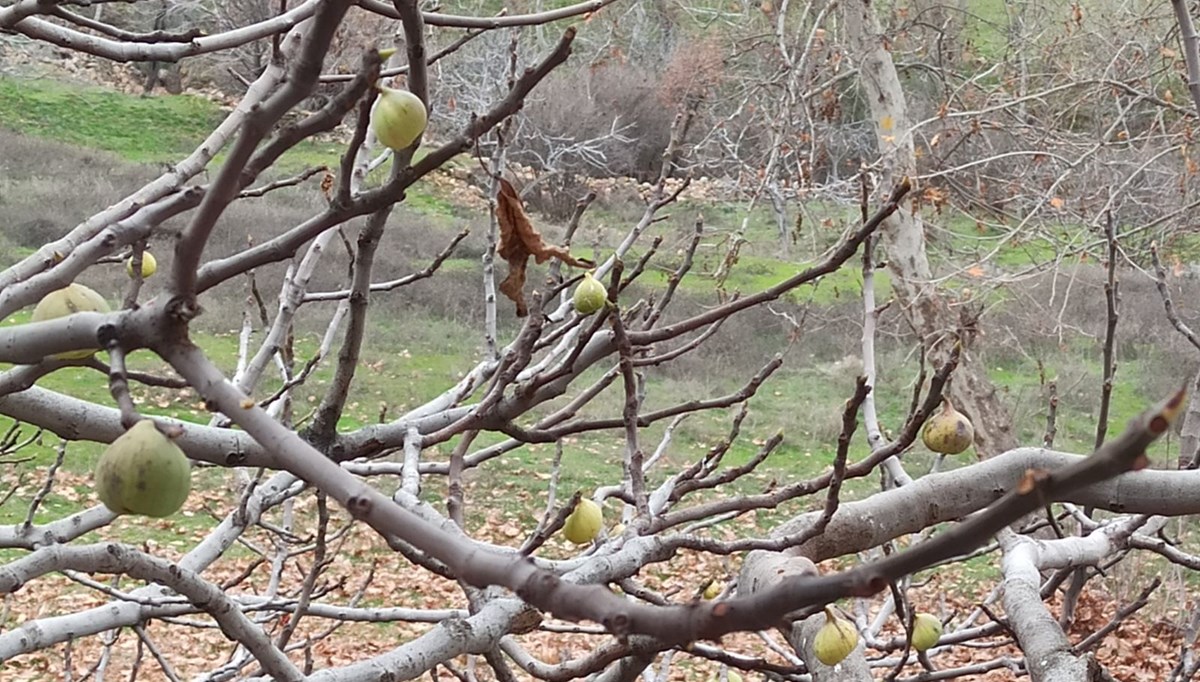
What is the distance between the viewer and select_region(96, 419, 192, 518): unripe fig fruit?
725 millimetres

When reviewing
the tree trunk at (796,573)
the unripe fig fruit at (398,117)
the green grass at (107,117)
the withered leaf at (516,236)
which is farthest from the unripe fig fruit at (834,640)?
the green grass at (107,117)

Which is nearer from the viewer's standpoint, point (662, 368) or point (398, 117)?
point (398, 117)

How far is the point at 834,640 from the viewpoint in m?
1.41

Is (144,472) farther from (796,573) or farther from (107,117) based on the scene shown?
(107,117)

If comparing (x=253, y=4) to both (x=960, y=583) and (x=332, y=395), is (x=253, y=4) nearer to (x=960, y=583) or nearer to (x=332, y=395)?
(x=960, y=583)

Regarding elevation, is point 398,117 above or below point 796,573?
above

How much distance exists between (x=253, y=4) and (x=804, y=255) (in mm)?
7870

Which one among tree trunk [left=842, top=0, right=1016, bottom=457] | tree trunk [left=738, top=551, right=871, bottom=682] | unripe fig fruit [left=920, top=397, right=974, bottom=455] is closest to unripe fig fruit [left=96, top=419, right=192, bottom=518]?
tree trunk [left=738, top=551, right=871, bottom=682]

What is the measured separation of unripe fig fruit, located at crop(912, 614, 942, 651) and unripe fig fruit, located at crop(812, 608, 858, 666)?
64 cm

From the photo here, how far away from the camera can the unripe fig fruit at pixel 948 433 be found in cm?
186

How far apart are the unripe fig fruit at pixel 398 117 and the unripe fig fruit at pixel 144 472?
0.36 m

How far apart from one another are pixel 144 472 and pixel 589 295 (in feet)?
2.88

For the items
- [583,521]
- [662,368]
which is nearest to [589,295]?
[583,521]

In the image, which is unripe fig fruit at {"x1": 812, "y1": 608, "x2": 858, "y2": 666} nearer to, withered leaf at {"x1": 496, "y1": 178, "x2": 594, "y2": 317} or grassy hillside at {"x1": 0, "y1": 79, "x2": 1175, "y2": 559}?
withered leaf at {"x1": 496, "y1": 178, "x2": 594, "y2": 317}
